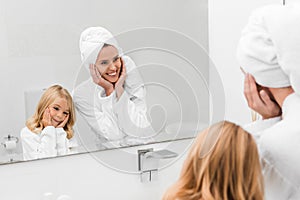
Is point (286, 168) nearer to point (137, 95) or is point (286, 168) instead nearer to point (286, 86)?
point (286, 86)

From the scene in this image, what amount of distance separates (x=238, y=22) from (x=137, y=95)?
41 centimetres

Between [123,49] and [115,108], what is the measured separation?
17 centimetres

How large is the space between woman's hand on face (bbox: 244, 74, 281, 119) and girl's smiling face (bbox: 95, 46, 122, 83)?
1.49 ft

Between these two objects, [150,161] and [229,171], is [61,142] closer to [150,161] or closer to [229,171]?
[150,161]

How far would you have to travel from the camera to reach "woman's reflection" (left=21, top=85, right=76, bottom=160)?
119 centimetres

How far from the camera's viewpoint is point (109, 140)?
1.28 metres

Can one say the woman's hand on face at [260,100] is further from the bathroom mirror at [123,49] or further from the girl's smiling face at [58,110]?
the girl's smiling face at [58,110]

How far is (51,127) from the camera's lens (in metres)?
1.21

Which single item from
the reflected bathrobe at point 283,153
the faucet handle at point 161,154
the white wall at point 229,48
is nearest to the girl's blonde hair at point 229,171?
the reflected bathrobe at point 283,153

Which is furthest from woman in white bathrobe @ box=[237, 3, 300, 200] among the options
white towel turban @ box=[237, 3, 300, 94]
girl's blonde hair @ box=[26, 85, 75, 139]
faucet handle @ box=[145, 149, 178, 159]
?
girl's blonde hair @ box=[26, 85, 75, 139]

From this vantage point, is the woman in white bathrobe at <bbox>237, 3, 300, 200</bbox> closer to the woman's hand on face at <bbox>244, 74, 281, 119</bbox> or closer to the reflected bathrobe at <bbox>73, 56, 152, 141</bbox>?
the woman's hand on face at <bbox>244, 74, 281, 119</bbox>

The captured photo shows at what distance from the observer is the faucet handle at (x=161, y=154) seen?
1.29 metres

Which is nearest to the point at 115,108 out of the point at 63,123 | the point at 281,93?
the point at 63,123

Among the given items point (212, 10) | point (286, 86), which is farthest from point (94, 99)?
point (286, 86)
